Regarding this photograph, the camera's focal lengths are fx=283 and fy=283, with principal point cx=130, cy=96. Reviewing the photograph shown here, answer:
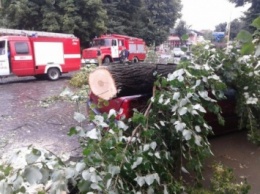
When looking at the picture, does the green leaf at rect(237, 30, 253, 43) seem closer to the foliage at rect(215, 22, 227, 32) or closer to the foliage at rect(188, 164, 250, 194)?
the foliage at rect(188, 164, 250, 194)

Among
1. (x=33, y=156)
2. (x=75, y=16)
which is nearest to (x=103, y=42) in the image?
(x=75, y=16)

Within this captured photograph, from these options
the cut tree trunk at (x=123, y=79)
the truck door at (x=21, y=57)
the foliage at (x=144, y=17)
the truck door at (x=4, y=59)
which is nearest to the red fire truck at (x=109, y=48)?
the foliage at (x=144, y=17)

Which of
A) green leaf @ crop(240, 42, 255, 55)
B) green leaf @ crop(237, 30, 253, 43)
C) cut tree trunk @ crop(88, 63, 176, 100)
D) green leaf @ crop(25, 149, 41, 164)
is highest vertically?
green leaf @ crop(237, 30, 253, 43)

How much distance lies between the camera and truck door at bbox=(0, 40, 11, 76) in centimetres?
1203

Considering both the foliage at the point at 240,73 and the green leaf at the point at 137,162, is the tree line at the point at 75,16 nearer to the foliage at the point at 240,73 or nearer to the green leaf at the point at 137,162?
the foliage at the point at 240,73

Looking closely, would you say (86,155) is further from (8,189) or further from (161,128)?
(161,128)

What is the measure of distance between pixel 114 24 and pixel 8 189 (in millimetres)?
26593

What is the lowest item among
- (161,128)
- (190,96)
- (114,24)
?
(161,128)

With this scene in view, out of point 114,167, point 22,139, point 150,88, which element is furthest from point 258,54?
point 22,139

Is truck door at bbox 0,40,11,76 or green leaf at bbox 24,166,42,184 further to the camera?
truck door at bbox 0,40,11,76

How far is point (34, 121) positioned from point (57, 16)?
16.9 metres

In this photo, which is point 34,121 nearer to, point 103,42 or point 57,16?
point 103,42

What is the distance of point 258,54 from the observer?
104 cm

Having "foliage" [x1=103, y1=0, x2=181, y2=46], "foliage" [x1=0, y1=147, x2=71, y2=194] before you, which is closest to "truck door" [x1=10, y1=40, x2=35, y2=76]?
"foliage" [x1=0, y1=147, x2=71, y2=194]
